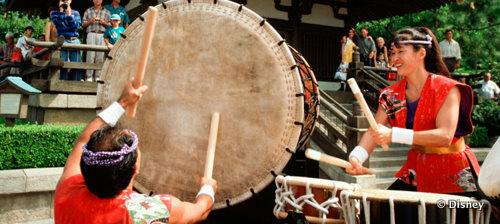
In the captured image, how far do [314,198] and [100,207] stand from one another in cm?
104

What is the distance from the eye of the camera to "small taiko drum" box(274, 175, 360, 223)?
1.82 m

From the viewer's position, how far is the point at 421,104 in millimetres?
2168

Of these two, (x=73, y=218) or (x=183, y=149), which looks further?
(x=183, y=149)

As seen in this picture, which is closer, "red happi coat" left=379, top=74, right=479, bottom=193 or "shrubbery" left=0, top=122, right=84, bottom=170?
"red happi coat" left=379, top=74, right=479, bottom=193

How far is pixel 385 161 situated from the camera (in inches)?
261

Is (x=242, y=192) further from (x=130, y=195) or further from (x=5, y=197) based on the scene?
(x=5, y=197)

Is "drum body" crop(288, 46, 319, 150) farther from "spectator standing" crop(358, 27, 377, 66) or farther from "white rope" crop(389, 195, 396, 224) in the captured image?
"spectator standing" crop(358, 27, 377, 66)

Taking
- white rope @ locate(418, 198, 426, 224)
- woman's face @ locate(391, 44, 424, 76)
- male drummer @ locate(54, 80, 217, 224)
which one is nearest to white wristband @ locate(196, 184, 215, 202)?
male drummer @ locate(54, 80, 217, 224)

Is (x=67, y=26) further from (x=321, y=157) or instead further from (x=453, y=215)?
(x=453, y=215)

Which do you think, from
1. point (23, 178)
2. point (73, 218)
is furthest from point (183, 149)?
point (23, 178)

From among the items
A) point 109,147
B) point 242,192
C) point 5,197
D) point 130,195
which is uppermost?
point 109,147

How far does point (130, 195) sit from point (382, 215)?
1.24m

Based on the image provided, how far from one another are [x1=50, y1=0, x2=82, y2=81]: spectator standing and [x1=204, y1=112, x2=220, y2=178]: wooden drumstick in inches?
199

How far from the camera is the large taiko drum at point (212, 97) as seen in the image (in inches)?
87.0
